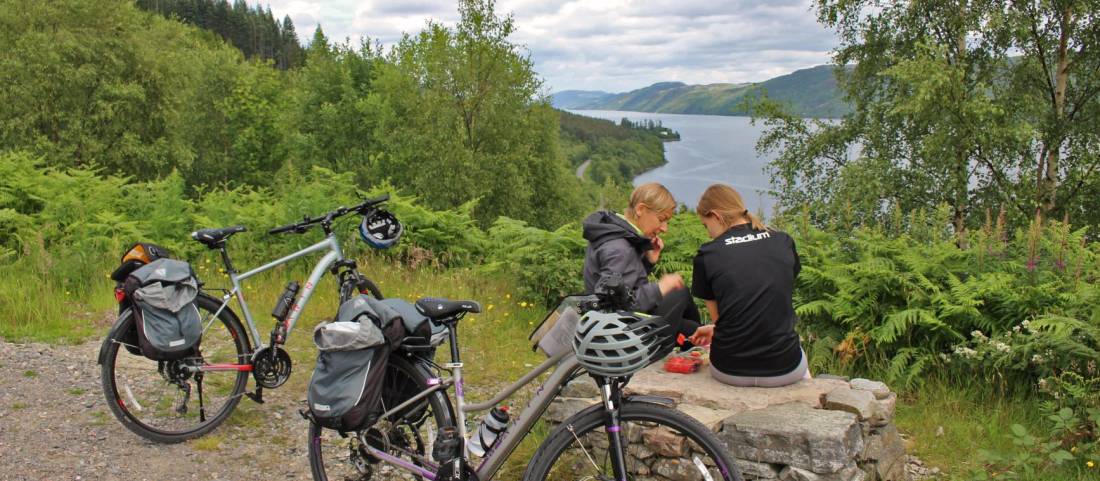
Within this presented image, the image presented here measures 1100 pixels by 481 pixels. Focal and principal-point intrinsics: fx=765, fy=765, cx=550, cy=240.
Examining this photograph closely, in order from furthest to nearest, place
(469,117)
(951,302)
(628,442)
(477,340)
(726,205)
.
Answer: (469,117), (477,340), (951,302), (726,205), (628,442)

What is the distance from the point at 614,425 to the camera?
272 centimetres

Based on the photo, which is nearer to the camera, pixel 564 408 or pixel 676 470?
pixel 676 470

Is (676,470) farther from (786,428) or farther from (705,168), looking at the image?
(705,168)

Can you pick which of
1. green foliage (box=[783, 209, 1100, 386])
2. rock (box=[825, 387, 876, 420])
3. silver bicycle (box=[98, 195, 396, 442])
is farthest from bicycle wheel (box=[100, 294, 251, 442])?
green foliage (box=[783, 209, 1100, 386])

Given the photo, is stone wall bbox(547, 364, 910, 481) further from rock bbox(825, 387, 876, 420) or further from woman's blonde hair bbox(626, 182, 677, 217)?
woman's blonde hair bbox(626, 182, 677, 217)

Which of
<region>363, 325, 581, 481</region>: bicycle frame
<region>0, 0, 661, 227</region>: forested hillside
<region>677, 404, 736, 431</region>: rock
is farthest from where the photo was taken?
<region>0, 0, 661, 227</region>: forested hillside

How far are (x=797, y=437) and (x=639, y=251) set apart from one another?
3.99ft

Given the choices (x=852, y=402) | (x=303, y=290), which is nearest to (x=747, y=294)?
(x=852, y=402)

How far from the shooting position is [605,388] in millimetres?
2725

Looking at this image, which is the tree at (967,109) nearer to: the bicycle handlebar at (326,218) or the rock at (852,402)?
the rock at (852,402)

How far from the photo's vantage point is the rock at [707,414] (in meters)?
3.75

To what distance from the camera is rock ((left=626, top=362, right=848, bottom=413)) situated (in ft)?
13.0

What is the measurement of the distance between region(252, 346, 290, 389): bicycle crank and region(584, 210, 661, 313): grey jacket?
6.60 ft

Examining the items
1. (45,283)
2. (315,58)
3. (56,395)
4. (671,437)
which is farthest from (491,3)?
(671,437)
